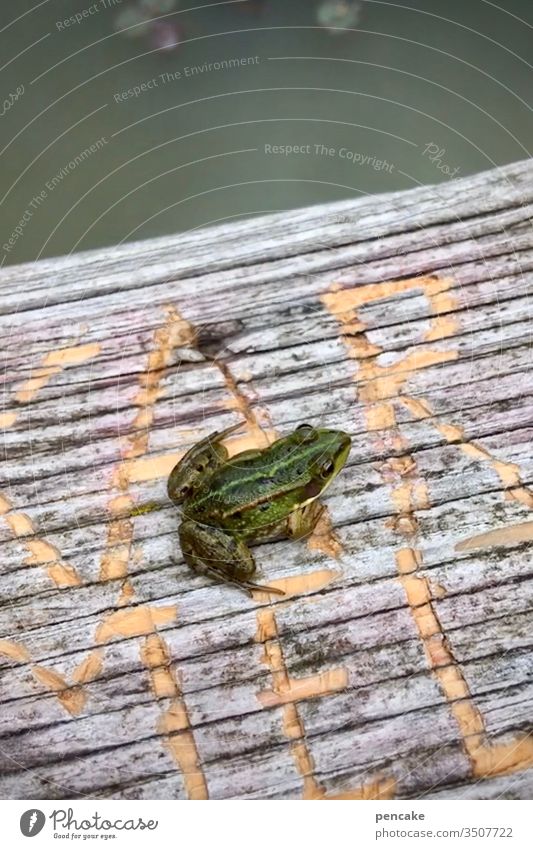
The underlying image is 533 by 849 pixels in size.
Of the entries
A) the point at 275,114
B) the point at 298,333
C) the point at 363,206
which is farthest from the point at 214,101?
the point at 298,333

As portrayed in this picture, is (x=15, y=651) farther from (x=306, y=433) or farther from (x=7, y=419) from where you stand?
(x=306, y=433)

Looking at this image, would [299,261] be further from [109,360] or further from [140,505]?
[140,505]

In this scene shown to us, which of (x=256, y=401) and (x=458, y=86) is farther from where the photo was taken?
(x=458, y=86)
